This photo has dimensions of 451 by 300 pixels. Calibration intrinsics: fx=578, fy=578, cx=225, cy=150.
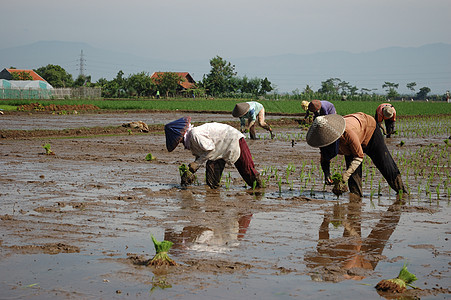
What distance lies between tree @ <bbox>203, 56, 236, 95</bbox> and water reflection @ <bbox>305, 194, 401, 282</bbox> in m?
74.1

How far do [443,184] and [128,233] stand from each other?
582cm

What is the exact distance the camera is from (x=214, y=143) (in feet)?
26.0

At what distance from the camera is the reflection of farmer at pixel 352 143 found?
6711 millimetres

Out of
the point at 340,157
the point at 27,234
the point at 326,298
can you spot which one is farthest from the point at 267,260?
the point at 340,157

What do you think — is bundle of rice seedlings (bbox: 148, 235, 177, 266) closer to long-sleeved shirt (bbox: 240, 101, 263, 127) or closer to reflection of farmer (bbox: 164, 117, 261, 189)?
reflection of farmer (bbox: 164, 117, 261, 189)

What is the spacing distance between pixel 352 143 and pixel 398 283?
319 cm

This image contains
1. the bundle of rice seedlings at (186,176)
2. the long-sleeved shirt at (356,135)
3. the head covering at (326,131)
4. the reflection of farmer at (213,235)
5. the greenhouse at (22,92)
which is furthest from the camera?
the greenhouse at (22,92)

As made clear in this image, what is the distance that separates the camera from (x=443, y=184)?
9352 mm

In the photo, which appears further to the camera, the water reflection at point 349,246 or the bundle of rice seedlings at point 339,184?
the bundle of rice seedlings at point 339,184

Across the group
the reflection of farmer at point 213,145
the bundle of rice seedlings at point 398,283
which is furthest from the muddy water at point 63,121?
the bundle of rice seedlings at point 398,283

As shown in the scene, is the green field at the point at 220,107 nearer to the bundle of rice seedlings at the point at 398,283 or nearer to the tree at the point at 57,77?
the bundle of rice seedlings at the point at 398,283

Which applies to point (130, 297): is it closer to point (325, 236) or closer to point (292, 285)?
point (292, 285)

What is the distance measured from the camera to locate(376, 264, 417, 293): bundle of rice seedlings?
400 cm

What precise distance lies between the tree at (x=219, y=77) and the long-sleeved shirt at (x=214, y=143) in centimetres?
7267
